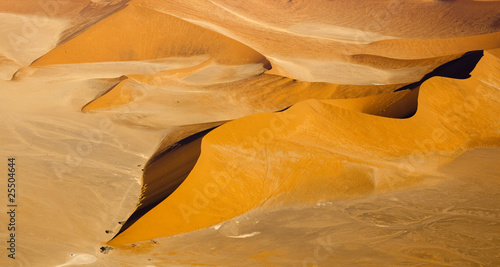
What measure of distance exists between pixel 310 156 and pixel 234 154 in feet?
7.47

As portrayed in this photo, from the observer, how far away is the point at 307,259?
11500mm

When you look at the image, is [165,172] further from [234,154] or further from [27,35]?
[27,35]

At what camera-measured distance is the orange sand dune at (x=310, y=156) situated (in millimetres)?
13160

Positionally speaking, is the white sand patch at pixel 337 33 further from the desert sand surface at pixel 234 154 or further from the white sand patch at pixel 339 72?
the white sand patch at pixel 339 72

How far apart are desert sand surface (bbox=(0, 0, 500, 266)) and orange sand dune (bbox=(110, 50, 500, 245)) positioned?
0.05 metres

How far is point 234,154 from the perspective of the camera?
1510 centimetres

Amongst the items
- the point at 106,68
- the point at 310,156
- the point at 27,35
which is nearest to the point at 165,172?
the point at 310,156

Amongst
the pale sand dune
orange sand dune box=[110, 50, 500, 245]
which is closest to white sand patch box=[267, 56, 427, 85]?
the pale sand dune

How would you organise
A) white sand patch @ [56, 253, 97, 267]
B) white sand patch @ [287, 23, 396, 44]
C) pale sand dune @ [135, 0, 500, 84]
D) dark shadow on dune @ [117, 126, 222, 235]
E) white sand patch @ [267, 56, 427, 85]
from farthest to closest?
white sand patch @ [287, 23, 396, 44] → pale sand dune @ [135, 0, 500, 84] → white sand patch @ [267, 56, 427, 85] → dark shadow on dune @ [117, 126, 222, 235] → white sand patch @ [56, 253, 97, 267]

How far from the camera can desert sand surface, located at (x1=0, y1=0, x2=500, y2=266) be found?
12.0 meters

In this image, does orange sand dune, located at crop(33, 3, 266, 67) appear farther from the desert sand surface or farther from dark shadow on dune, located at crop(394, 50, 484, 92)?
dark shadow on dune, located at crop(394, 50, 484, 92)

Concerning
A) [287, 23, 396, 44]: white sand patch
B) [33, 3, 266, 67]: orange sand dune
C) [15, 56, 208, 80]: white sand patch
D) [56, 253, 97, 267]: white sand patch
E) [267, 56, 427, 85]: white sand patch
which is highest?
[287, 23, 396, 44]: white sand patch

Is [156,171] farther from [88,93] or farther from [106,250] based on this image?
[88,93]

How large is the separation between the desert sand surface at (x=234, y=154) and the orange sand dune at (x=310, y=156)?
0.05m
